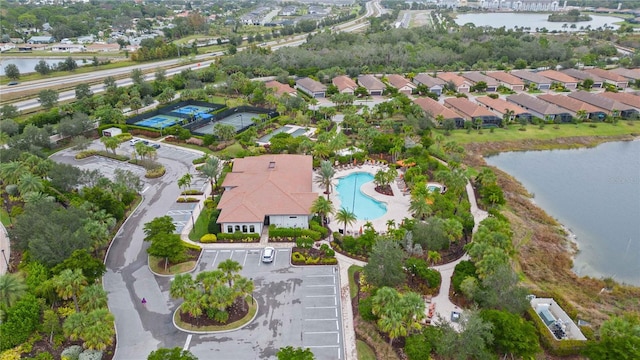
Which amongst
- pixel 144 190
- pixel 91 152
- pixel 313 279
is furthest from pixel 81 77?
pixel 313 279

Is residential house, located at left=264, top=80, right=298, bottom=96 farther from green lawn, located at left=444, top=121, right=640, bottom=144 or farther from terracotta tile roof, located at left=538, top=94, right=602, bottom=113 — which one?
terracotta tile roof, located at left=538, top=94, right=602, bottom=113

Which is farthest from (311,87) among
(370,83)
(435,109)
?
(435,109)

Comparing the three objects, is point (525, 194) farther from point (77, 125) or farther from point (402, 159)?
point (77, 125)

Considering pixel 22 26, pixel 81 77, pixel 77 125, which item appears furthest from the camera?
pixel 22 26

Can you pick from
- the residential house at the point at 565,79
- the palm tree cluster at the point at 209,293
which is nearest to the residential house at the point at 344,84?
the residential house at the point at 565,79

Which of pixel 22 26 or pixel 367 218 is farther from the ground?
pixel 22 26

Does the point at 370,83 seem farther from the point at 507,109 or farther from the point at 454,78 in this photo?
the point at 507,109
